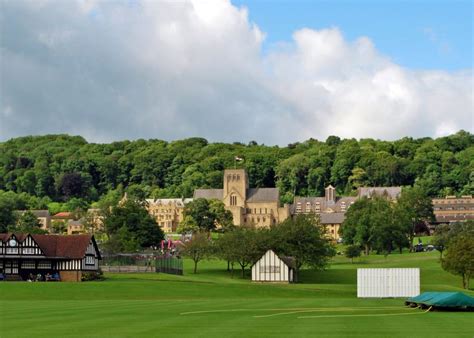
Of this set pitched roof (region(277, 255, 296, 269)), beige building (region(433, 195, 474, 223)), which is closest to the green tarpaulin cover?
pitched roof (region(277, 255, 296, 269))

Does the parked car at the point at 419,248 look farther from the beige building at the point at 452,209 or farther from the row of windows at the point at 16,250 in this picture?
the row of windows at the point at 16,250

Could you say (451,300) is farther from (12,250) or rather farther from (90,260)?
(12,250)

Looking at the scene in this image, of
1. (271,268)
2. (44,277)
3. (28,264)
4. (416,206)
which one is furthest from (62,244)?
(416,206)

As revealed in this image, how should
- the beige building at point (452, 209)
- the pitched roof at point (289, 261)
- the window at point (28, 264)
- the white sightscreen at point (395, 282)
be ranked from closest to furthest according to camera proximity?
the white sightscreen at point (395, 282), the window at point (28, 264), the pitched roof at point (289, 261), the beige building at point (452, 209)

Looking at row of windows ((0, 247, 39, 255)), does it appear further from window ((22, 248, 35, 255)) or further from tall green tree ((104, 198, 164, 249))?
tall green tree ((104, 198, 164, 249))

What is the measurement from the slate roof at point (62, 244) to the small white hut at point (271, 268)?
1674 centimetres

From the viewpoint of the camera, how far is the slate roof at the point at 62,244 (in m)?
81.6

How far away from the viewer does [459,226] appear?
12738 cm

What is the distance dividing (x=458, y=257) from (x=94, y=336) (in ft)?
198

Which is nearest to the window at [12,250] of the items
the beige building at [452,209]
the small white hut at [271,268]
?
the small white hut at [271,268]

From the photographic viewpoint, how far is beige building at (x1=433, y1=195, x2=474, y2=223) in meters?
186

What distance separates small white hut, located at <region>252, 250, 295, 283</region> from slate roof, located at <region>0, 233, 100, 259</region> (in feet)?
54.9

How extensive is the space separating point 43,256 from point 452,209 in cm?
12625

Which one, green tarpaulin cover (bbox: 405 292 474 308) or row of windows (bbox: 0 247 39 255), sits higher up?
row of windows (bbox: 0 247 39 255)
